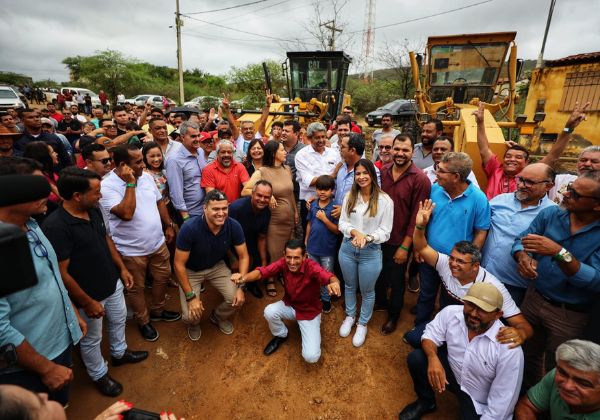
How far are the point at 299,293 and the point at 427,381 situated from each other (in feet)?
4.64

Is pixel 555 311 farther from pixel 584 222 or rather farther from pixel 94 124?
pixel 94 124

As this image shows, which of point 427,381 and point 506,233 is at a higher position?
point 506,233

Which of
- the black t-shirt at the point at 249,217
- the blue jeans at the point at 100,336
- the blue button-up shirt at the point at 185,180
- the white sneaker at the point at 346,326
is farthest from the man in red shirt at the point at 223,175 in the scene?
the white sneaker at the point at 346,326

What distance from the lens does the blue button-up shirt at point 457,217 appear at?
284cm

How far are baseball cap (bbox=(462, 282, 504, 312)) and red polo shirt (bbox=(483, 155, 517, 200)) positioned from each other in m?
1.67

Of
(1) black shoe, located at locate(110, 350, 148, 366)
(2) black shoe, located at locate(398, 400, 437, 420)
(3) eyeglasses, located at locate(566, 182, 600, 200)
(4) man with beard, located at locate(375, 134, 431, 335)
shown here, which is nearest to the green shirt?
(2) black shoe, located at locate(398, 400, 437, 420)

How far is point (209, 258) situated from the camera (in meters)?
3.37

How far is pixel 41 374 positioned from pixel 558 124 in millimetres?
14275

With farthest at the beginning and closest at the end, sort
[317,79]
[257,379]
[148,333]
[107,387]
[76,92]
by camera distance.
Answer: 1. [76,92]
2. [317,79]
3. [148,333]
4. [257,379]
5. [107,387]

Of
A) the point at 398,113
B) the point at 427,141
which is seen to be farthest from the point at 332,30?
the point at 427,141

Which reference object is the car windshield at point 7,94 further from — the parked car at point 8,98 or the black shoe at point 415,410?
the black shoe at point 415,410

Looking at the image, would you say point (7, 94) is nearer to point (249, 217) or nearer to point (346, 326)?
point (249, 217)

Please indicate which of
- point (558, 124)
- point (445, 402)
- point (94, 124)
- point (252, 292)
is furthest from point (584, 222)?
point (558, 124)

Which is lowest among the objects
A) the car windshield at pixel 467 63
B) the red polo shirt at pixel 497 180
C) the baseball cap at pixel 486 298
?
the baseball cap at pixel 486 298
